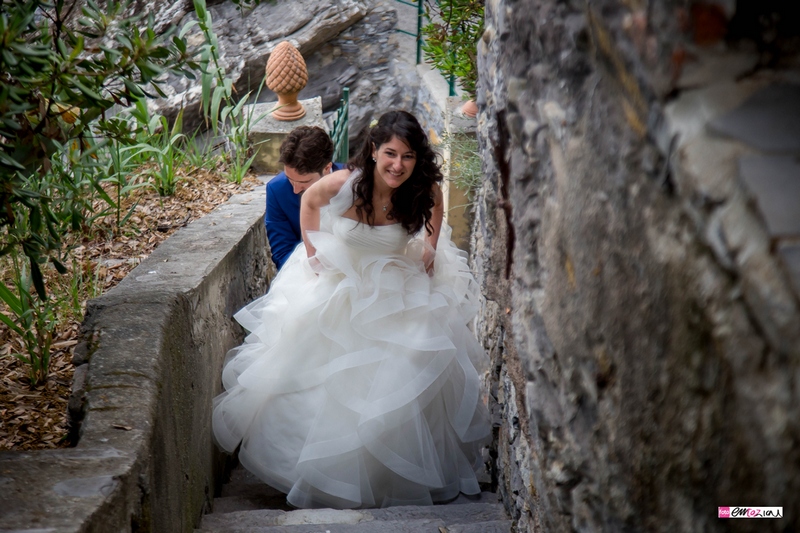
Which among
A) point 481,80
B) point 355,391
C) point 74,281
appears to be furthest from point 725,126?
point 74,281

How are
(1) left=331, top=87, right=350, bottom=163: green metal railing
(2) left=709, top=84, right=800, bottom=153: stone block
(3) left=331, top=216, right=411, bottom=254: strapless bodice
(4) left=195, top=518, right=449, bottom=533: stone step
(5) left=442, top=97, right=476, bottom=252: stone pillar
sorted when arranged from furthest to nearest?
(1) left=331, top=87, right=350, bottom=163: green metal railing
(5) left=442, top=97, right=476, bottom=252: stone pillar
(3) left=331, top=216, right=411, bottom=254: strapless bodice
(4) left=195, top=518, right=449, bottom=533: stone step
(2) left=709, top=84, right=800, bottom=153: stone block

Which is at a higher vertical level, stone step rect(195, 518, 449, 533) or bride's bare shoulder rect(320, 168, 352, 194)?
bride's bare shoulder rect(320, 168, 352, 194)

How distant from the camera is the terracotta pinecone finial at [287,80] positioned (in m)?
5.60

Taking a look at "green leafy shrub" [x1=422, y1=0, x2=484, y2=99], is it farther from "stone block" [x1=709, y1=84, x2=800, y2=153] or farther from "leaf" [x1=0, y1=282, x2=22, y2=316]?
"stone block" [x1=709, y1=84, x2=800, y2=153]

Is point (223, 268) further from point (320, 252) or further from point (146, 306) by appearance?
point (146, 306)

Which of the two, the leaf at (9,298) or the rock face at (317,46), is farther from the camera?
the rock face at (317,46)

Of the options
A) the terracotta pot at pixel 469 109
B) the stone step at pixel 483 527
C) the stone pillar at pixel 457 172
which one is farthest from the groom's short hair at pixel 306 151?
the stone step at pixel 483 527

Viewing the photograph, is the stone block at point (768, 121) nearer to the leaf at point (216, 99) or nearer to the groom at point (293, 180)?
the groom at point (293, 180)

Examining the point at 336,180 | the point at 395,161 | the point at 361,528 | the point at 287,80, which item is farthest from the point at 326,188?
the point at 287,80

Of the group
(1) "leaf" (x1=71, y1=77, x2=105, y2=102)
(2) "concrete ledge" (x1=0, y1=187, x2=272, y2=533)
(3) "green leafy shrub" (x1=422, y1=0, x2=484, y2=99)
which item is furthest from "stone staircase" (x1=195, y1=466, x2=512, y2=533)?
(3) "green leafy shrub" (x1=422, y1=0, x2=484, y2=99)

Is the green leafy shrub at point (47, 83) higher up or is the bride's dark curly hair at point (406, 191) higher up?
the green leafy shrub at point (47, 83)

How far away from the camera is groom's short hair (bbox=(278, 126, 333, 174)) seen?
3.89 m

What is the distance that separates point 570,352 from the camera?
1289mm

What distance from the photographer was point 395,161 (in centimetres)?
308
